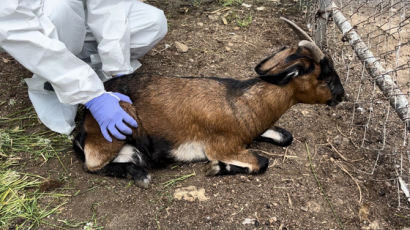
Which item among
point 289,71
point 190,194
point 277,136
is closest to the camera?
point 289,71

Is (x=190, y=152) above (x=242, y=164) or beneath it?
beneath

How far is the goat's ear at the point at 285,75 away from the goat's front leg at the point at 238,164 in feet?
2.08

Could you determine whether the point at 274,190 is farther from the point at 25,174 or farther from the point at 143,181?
the point at 25,174

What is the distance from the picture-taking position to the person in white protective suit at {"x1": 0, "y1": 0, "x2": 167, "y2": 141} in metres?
3.07

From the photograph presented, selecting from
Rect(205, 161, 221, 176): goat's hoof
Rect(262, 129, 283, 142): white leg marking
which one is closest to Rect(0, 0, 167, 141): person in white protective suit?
Rect(205, 161, 221, 176): goat's hoof

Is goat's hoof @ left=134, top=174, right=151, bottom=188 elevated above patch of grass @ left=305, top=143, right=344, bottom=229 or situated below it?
below

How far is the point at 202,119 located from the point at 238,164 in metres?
0.48

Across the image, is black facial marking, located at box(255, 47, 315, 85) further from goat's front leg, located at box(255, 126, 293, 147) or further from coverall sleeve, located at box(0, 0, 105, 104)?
coverall sleeve, located at box(0, 0, 105, 104)

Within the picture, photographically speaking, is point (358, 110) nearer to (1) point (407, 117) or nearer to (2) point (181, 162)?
(1) point (407, 117)

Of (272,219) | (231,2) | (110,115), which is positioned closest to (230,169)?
(272,219)

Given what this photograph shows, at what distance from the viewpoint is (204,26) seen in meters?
5.52

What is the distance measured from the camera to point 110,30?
3779mm

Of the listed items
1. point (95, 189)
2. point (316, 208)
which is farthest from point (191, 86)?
point (316, 208)

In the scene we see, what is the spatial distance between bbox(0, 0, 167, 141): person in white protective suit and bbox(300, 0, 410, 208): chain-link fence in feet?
6.14
